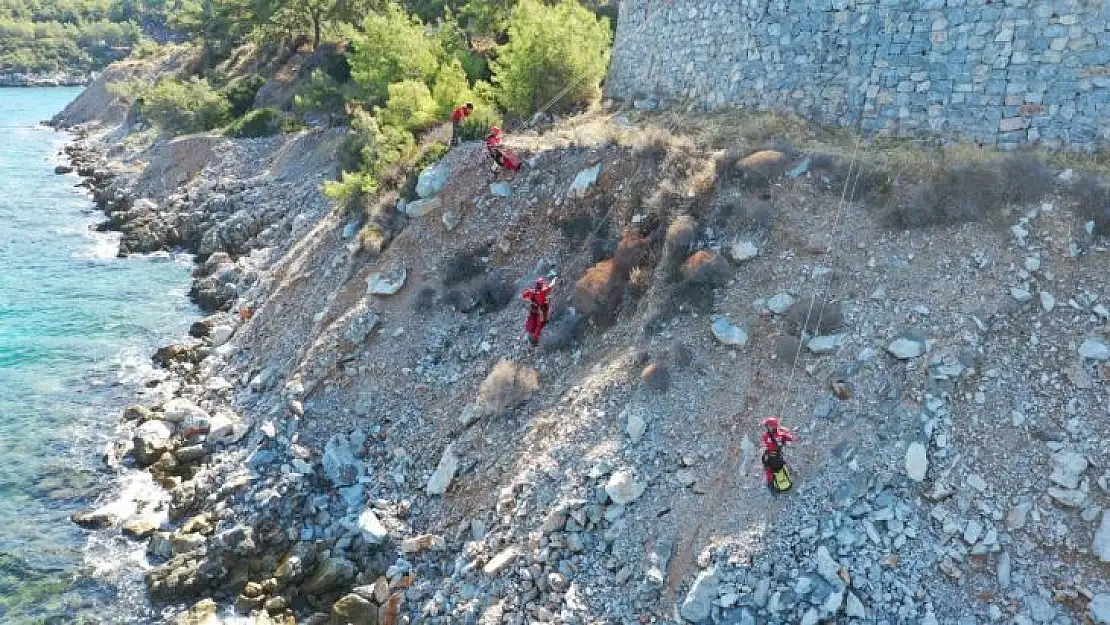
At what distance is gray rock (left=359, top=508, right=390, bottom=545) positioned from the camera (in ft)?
41.0

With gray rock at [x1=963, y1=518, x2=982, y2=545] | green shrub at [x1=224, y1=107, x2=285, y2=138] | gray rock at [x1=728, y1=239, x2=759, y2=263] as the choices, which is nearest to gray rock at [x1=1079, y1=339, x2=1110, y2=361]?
gray rock at [x1=963, y1=518, x2=982, y2=545]

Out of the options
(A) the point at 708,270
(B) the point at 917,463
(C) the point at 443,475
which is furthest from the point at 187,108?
(B) the point at 917,463

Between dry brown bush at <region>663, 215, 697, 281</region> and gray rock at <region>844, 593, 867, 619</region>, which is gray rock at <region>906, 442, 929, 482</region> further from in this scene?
dry brown bush at <region>663, 215, 697, 281</region>

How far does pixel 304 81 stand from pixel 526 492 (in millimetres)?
31587

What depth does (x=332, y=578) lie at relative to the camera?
12.1 meters

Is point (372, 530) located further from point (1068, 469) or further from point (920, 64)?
point (920, 64)

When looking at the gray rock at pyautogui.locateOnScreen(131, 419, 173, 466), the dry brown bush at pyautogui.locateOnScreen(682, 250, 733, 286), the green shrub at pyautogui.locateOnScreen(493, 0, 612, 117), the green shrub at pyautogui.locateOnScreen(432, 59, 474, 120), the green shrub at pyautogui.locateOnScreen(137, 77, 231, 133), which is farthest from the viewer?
the green shrub at pyautogui.locateOnScreen(137, 77, 231, 133)

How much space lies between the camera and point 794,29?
16.2 metres

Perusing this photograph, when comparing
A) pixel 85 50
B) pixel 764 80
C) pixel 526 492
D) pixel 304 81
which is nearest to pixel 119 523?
pixel 526 492

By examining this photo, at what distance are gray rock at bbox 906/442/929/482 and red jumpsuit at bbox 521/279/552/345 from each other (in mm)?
6613

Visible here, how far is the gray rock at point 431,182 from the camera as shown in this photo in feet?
61.1

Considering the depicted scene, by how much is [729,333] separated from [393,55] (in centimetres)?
1773

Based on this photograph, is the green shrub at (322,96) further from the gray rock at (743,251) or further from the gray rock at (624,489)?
the gray rock at (624,489)

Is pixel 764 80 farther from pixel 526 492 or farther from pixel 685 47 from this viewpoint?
pixel 526 492
